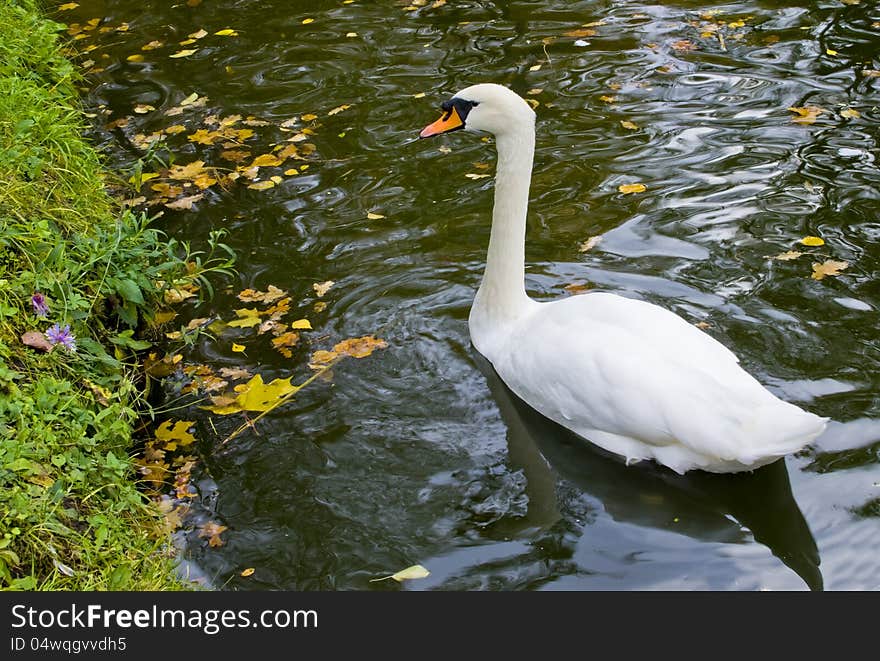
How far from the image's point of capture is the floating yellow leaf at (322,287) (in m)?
5.96

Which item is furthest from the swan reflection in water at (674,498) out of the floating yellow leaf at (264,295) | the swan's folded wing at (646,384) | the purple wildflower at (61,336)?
the purple wildflower at (61,336)

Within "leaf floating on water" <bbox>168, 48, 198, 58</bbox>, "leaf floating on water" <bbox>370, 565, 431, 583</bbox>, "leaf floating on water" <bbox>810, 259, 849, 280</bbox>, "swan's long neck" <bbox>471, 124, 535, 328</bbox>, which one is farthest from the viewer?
"leaf floating on water" <bbox>168, 48, 198, 58</bbox>

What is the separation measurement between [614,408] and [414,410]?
1.03 metres

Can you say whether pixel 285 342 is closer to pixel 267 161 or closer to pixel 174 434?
pixel 174 434

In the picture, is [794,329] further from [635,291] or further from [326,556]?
[326,556]

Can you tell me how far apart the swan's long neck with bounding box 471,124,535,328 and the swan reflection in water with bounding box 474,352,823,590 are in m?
0.76

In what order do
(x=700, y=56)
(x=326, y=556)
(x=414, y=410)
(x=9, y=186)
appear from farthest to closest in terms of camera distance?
(x=700, y=56)
(x=9, y=186)
(x=414, y=410)
(x=326, y=556)

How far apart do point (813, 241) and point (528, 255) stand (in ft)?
5.27

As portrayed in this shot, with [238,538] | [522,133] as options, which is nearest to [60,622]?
[238,538]

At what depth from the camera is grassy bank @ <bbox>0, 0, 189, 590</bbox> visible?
Result: 3.80 m

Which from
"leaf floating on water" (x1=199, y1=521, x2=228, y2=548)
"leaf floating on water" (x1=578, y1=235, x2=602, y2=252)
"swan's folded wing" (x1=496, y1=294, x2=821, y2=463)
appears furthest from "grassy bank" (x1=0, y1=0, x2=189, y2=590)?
"leaf floating on water" (x1=578, y1=235, x2=602, y2=252)

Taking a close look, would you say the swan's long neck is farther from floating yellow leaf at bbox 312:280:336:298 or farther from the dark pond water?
floating yellow leaf at bbox 312:280:336:298

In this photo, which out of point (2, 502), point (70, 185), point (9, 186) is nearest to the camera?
point (2, 502)

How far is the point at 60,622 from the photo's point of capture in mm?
3465
